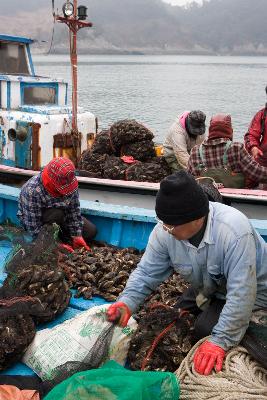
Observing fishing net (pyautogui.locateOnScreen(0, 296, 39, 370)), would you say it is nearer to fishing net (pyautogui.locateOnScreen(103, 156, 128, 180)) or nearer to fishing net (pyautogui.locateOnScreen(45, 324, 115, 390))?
fishing net (pyautogui.locateOnScreen(45, 324, 115, 390))

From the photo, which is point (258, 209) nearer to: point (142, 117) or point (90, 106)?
point (142, 117)

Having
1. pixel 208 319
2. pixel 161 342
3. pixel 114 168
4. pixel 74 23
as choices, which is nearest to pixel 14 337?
pixel 161 342

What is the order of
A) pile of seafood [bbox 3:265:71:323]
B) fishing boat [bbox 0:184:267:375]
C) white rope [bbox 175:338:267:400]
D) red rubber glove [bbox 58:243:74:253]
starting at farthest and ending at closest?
fishing boat [bbox 0:184:267:375]
red rubber glove [bbox 58:243:74:253]
pile of seafood [bbox 3:265:71:323]
white rope [bbox 175:338:267:400]

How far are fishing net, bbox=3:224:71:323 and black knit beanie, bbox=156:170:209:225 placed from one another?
159 cm

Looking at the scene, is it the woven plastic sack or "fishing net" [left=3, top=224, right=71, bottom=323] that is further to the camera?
"fishing net" [left=3, top=224, right=71, bottom=323]

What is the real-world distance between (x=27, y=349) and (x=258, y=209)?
13.7ft

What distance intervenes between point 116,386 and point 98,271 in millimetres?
2299

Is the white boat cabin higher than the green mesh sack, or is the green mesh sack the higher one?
the white boat cabin

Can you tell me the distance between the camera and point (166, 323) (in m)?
3.65

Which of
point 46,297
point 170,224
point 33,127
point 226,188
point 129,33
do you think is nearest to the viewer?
point 170,224

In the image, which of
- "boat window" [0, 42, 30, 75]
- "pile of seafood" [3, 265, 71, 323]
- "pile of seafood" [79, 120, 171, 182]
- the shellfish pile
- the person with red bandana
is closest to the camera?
the shellfish pile

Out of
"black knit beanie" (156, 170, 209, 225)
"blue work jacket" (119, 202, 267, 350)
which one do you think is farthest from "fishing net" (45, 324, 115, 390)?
"black knit beanie" (156, 170, 209, 225)

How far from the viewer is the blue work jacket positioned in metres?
3.04

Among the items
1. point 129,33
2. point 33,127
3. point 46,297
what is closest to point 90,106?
point 33,127
